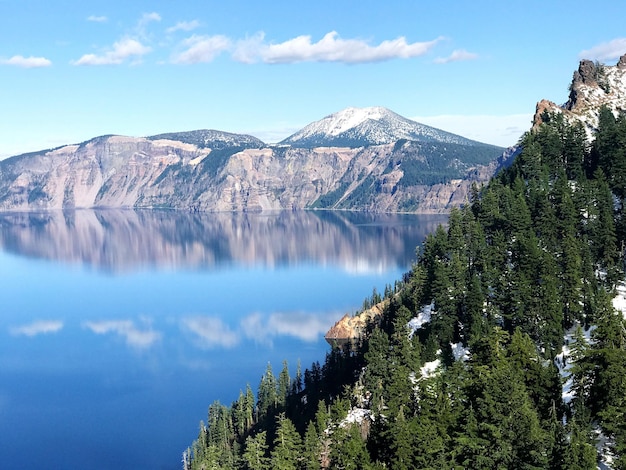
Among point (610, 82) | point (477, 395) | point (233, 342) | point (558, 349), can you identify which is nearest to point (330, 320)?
point (233, 342)

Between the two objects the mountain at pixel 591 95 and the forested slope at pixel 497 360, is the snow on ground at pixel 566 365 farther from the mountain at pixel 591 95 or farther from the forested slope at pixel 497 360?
the mountain at pixel 591 95

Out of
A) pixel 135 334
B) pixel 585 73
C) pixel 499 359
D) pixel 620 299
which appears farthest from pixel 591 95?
pixel 135 334

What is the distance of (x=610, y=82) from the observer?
182 metres

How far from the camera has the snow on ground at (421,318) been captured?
97.9 meters

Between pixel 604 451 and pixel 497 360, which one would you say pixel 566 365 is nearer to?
pixel 497 360

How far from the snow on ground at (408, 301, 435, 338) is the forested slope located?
30 cm

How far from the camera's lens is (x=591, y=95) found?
17338cm

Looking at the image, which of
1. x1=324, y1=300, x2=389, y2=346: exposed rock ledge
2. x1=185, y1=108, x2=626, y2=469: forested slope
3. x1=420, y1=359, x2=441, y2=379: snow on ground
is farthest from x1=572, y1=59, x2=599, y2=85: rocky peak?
x1=420, y1=359, x2=441, y2=379: snow on ground

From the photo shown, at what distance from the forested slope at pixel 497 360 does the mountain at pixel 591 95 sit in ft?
34.7

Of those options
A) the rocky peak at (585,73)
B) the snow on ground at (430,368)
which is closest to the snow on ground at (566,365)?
the snow on ground at (430,368)

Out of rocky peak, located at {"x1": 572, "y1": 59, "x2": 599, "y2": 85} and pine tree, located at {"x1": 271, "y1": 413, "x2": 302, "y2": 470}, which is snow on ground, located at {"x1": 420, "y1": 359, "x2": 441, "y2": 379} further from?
rocky peak, located at {"x1": 572, "y1": 59, "x2": 599, "y2": 85}

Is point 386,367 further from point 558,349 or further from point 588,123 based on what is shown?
point 588,123

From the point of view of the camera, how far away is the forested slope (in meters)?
50.2

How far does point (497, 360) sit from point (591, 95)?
133 meters
